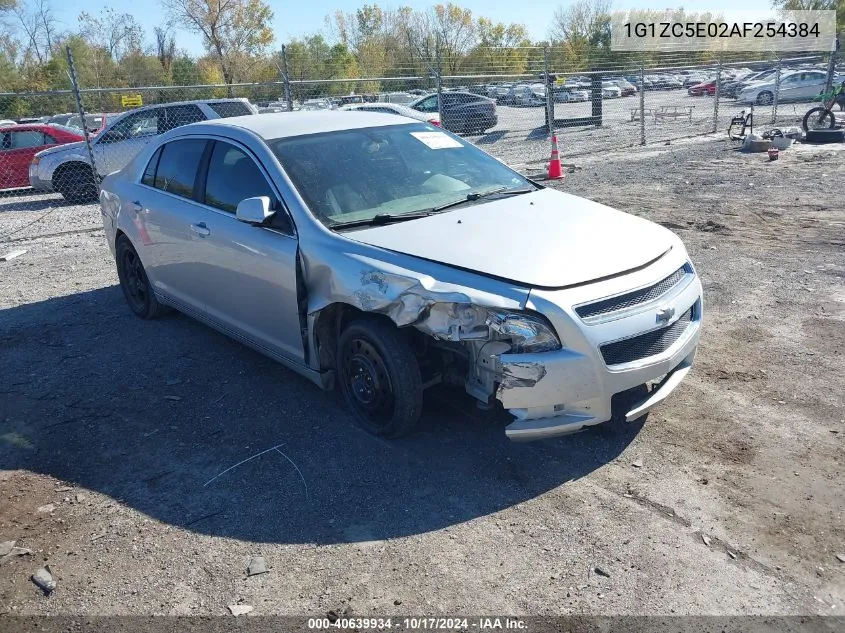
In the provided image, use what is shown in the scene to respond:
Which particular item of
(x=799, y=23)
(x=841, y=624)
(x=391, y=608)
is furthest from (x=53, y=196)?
(x=799, y=23)

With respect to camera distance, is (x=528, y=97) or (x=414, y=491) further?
(x=528, y=97)

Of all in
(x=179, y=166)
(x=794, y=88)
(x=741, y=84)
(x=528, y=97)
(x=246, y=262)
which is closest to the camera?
(x=246, y=262)

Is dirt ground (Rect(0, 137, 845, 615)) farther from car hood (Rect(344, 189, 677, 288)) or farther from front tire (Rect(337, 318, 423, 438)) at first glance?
car hood (Rect(344, 189, 677, 288))

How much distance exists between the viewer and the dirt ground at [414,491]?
290 cm

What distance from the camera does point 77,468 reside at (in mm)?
4016

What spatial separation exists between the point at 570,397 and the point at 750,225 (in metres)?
6.33

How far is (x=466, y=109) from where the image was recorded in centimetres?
2356

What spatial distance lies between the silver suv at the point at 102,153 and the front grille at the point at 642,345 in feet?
37.3

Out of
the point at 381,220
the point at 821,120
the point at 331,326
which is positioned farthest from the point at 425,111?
the point at 331,326

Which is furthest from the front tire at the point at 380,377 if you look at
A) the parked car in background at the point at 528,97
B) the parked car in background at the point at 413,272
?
the parked car in background at the point at 528,97

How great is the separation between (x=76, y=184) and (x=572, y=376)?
13522 millimetres

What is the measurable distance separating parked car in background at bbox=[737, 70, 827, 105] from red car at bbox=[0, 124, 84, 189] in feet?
89.9

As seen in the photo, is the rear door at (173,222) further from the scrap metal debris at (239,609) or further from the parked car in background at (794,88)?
the parked car in background at (794,88)

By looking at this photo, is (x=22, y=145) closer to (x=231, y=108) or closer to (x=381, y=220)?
(x=231, y=108)
